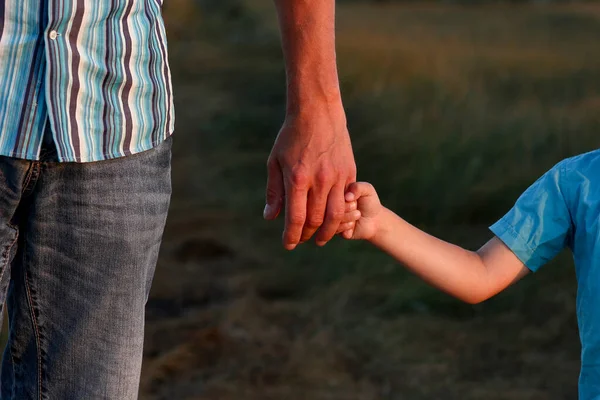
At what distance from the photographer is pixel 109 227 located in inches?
61.5

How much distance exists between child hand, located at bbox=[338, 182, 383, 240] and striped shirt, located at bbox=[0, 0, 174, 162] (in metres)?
0.40

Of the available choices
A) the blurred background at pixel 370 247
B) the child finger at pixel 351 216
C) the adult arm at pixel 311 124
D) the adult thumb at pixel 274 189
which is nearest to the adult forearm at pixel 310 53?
the adult arm at pixel 311 124

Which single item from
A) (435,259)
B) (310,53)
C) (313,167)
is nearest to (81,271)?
(313,167)

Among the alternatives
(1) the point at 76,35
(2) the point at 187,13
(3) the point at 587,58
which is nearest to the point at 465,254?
(1) the point at 76,35

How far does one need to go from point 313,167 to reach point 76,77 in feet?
1.35

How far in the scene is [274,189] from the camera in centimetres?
177

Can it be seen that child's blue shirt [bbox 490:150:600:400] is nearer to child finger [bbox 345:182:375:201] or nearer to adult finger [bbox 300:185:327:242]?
child finger [bbox 345:182:375:201]

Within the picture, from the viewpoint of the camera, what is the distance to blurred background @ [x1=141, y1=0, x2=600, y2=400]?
3.50 metres

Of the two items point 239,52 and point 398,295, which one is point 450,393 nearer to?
point 398,295

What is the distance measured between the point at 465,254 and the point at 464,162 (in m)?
3.94

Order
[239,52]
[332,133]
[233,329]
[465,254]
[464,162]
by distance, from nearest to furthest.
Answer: [332,133]
[465,254]
[233,329]
[464,162]
[239,52]

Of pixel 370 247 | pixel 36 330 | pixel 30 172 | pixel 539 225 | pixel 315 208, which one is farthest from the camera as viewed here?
pixel 370 247

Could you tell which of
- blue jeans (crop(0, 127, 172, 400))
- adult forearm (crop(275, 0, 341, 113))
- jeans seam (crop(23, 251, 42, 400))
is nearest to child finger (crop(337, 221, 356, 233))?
adult forearm (crop(275, 0, 341, 113))

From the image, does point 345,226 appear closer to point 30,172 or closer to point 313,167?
point 313,167
